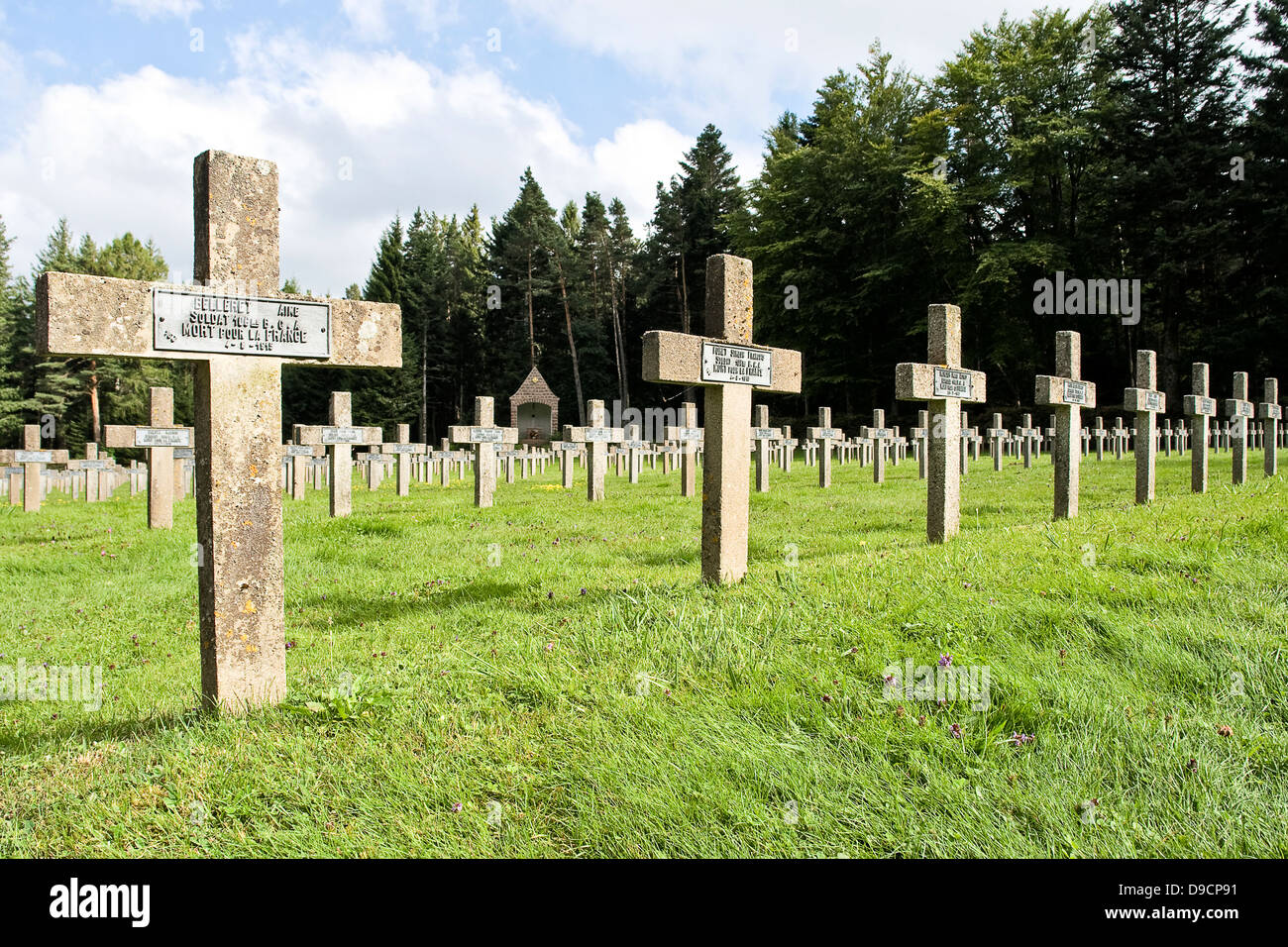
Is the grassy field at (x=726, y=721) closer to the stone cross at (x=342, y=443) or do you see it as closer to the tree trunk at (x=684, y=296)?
the stone cross at (x=342, y=443)

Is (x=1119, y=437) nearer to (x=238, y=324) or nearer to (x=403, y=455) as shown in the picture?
(x=403, y=455)

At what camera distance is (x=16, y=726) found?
4.07 metres

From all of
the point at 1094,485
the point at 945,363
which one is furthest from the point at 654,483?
the point at 945,363

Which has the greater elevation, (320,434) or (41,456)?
(320,434)

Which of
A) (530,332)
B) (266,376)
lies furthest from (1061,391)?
(530,332)

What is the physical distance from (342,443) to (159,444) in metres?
2.56

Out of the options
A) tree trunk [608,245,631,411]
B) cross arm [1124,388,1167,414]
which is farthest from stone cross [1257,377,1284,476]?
tree trunk [608,245,631,411]

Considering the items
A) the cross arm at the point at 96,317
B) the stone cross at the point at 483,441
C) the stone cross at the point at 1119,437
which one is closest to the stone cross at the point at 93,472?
the stone cross at the point at 483,441

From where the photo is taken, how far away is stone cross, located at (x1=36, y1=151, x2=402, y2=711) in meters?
3.75

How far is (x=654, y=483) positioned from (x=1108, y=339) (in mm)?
29558

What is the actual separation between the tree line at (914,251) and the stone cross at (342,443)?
24.6m

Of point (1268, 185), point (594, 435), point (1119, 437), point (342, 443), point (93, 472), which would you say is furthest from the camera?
point (1268, 185)

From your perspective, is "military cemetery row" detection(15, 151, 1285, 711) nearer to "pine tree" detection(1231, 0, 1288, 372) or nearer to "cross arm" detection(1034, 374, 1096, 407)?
"cross arm" detection(1034, 374, 1096, 407)

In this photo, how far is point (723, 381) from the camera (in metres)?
6.01
